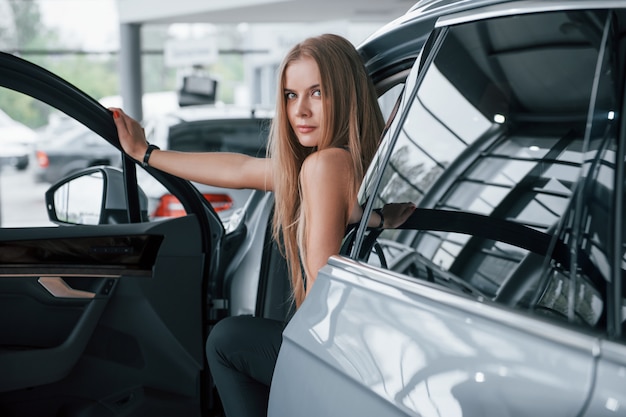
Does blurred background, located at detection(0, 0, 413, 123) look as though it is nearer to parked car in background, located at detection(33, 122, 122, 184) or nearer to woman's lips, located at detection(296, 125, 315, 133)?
parked car in background, located at detection(33, 122, 122, 184)

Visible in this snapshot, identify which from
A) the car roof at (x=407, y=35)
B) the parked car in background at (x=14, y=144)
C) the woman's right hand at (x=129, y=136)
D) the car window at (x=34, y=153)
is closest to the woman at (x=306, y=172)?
the car roof at (x=407, y=35)

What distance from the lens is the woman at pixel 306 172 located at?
6.03 ft

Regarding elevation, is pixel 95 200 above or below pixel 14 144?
above

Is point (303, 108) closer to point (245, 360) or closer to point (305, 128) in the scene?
point (305, 128)

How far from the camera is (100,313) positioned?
98.3 inches

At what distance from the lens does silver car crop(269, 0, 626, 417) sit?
1056 mm

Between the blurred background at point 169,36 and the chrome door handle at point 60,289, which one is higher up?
the blurred background at point 169,36

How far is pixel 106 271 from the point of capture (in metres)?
2.47

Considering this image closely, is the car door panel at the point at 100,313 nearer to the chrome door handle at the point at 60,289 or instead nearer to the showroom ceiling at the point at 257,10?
the chrome door handle at the point at 60,289

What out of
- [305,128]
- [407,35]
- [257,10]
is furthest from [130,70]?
[407,35]

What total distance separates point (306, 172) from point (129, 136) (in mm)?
755

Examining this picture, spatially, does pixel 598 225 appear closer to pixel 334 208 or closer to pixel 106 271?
pixel 334 208

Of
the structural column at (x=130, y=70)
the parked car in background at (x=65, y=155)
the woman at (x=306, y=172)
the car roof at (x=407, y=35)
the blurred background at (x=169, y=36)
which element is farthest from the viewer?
the parked car in background at (x=65, y=155)

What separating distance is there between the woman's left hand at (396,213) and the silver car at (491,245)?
16 mm
